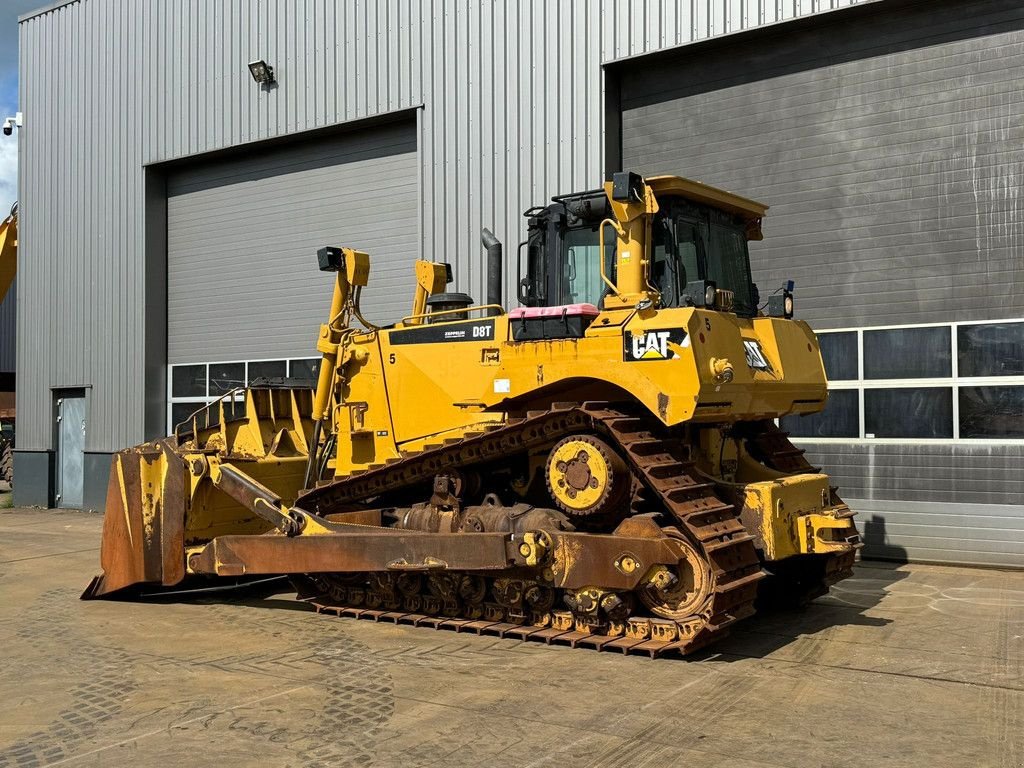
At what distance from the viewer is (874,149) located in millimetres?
11531

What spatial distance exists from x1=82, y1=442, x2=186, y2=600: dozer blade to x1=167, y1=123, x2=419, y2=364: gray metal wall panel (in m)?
6.21

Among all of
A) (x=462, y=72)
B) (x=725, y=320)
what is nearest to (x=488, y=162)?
(x=462, y=72)

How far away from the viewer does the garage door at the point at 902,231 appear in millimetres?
10727

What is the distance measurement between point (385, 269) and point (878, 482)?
7.60 metres

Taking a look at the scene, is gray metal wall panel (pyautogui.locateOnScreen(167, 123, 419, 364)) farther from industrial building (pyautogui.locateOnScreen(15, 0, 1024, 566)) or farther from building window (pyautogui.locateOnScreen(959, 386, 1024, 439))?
building window (pyautogui.locateOnScreen(959, 386, 1024, 439))

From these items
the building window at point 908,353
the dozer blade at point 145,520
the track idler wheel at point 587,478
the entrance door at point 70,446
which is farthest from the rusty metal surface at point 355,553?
the entrance door at point 70,446

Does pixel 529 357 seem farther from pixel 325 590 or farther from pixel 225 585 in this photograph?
pixel 225 585

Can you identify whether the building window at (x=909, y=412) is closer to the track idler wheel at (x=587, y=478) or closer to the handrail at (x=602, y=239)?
the handrail at (x=602, y=239)

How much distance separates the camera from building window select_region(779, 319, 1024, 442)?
34.8 ft

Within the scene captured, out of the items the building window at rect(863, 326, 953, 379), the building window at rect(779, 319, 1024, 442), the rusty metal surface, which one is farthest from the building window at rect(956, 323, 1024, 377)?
the rusty metal surface

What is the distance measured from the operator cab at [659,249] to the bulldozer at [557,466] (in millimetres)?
18

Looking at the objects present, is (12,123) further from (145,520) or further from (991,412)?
(991,412)

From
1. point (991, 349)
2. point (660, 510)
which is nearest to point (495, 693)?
point (660, 510)

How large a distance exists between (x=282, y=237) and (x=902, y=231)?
9.59 meters
